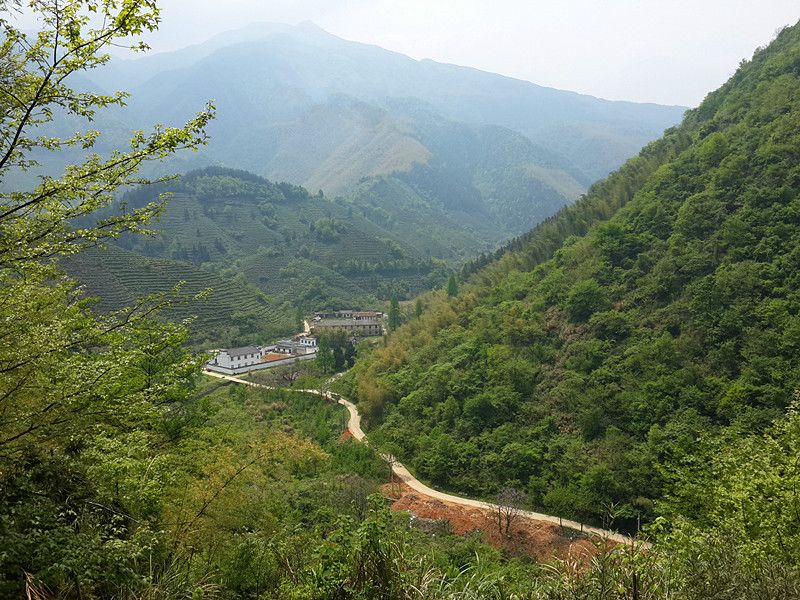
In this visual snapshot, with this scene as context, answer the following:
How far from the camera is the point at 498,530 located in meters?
18.8

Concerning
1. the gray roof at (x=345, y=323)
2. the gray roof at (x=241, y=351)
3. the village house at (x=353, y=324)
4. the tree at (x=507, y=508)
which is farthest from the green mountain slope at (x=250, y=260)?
the tree at (x=507, y=508)

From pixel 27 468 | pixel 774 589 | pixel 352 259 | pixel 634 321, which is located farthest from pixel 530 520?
pixel 352 259

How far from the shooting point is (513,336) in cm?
2809

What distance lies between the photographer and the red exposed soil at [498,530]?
1756 centimetres

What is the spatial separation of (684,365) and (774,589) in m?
18.1

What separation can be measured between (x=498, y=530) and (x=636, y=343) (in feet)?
35.3

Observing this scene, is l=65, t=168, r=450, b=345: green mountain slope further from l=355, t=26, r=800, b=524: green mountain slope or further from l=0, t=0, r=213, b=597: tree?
l=0, t=0, r=213, b=597: tree

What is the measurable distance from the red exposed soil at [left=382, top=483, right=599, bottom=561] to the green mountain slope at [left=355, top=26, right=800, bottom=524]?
4.44 ft

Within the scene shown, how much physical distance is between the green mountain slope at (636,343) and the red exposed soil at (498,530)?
4.44ft

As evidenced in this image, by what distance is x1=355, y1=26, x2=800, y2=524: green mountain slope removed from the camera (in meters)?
18.9

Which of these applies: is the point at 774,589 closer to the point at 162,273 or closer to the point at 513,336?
the point at 513,336

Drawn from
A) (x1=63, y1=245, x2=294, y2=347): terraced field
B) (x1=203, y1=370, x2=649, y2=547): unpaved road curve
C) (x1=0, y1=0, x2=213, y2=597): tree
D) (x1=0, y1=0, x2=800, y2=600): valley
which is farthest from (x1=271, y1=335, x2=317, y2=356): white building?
(x1=0, y1=0, x2=213, y2=597): tree

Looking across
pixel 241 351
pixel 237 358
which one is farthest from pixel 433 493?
pixel 241 351

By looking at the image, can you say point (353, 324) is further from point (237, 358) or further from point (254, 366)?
point (237, 358)
